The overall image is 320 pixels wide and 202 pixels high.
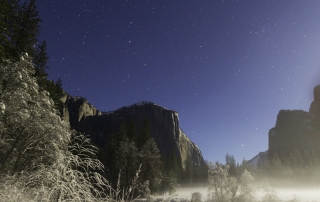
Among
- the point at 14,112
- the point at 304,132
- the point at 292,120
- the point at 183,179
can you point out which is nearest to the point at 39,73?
the point at 14,112

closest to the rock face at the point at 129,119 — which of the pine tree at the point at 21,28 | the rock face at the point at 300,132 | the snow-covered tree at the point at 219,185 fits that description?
the snow-covered tree at the point at 219,185

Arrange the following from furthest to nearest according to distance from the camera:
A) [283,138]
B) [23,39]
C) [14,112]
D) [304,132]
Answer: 1. [283,138]
2. [304,132]
3. [23,39]
4. [14,112]

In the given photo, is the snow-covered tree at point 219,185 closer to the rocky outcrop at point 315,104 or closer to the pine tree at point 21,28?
the pine tree at point 21,28

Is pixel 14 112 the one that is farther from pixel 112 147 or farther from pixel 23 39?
pixel 112 147

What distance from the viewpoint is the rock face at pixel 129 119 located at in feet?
397

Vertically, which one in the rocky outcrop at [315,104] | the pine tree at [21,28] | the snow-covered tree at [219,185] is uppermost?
the rocky outcrop at [315,104]

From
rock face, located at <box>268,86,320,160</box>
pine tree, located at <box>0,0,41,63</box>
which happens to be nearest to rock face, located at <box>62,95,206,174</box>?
rock face, located at <box>268,86,320,160</box>

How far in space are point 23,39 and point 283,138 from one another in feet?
708

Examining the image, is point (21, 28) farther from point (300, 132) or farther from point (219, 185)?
point (300, 132)

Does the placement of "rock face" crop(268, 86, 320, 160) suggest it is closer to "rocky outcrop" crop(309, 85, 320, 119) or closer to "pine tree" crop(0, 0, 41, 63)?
"rocky outcrop" crop(309, 85, 320, 119)

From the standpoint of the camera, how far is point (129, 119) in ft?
425

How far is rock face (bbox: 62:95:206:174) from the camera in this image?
121031mm

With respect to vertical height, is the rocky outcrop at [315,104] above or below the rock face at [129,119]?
above

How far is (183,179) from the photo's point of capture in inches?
3086
